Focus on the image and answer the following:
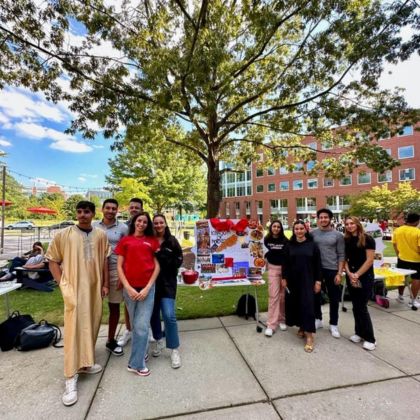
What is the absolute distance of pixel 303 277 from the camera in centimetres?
350

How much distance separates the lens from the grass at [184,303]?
4.62 meters

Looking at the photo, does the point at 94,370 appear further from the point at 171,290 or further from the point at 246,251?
the point at 246,251

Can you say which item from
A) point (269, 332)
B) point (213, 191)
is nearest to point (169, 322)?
point (269, 332)

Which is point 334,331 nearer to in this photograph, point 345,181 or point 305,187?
point 345,181

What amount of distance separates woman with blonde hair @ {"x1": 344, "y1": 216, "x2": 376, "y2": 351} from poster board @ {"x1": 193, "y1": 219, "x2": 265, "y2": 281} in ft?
4.35

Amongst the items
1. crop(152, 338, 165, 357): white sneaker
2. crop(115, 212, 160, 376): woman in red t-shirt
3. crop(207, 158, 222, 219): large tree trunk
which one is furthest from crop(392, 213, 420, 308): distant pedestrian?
crop(115, 212, 160, 376): woman in red t-shirt

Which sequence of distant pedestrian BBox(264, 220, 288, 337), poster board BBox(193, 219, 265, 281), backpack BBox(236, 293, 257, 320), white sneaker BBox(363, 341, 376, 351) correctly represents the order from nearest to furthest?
white sneaker BBox(363, 341, 376, 351), distant pedestrian BBox(264, 220, 288, 337), poster board BBox(193, 219, 265, 281), backpack BBox(236, 293, 257, 320)

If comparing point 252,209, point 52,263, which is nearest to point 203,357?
point 52,263

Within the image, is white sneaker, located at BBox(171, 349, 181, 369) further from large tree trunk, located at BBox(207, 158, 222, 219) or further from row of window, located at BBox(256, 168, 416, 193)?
row of window, located at BBox(256, 168, 416, 193)

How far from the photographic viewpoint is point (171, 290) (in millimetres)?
3111

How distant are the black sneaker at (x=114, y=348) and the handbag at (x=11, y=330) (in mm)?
1302

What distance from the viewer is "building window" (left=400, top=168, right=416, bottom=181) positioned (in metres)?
35.2

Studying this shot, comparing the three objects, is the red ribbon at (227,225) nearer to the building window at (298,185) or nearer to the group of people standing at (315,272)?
the group of people standing at (315,272)

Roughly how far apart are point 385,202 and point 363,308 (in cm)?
3304
